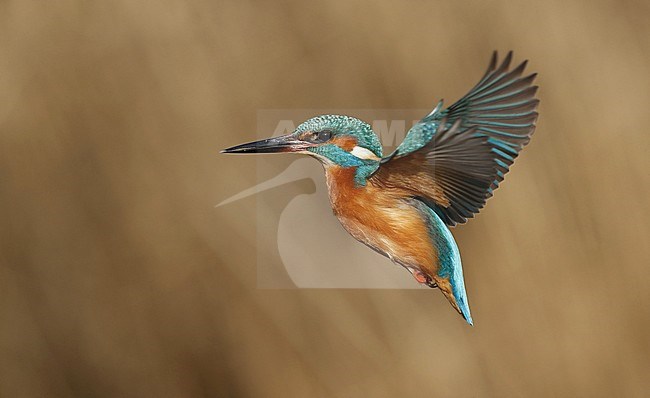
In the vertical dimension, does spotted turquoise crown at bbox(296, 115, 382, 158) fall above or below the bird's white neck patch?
above

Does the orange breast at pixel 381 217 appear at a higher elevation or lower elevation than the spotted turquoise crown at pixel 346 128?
lower

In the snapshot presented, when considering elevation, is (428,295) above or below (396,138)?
below

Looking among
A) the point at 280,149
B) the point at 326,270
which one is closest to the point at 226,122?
the point at 326,270

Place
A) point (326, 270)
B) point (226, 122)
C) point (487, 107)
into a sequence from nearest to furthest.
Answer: point (487, 107) < point (326, 270) < point (226, 122)

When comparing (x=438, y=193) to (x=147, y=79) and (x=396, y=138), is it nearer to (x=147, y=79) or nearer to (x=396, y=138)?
(x=396, y=138)

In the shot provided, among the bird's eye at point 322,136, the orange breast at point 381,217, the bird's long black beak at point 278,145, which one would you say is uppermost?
the bird's eye at point 322,136

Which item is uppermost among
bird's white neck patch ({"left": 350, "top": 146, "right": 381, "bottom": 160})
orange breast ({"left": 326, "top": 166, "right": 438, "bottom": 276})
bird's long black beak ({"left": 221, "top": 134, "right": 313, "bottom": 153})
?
bird's long black beak ({"left": 221, "top": 134, "right": 313, "bottom": 153})

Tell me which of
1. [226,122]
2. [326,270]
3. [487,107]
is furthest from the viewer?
[226,122]

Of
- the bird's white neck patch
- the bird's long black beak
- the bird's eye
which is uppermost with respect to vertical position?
the bird's eye
